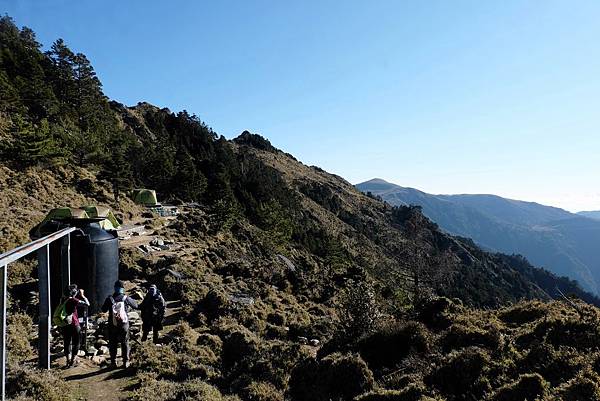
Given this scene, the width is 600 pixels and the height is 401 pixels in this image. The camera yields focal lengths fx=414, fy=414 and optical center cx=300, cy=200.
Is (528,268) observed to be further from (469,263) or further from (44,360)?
(44,360)

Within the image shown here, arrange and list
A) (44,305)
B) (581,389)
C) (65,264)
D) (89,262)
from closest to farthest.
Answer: (581,389) → (44,305) → (65,264) → (89,262)

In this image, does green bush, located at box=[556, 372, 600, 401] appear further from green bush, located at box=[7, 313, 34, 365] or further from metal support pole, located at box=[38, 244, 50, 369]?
green bush, located at box=[7, 313, 34, 365]

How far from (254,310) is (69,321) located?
8.29 meters

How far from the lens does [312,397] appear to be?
27.3 feet

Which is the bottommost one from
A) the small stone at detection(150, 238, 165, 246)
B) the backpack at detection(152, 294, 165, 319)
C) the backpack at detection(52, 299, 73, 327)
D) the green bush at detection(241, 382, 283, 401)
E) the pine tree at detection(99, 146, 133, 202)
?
the green bush at detection(241, 382, 283, 401)

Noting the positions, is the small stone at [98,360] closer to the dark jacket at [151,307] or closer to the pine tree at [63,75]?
the dark jacket at [151,307]

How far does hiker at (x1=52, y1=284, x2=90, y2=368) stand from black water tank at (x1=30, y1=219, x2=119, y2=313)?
241 cm

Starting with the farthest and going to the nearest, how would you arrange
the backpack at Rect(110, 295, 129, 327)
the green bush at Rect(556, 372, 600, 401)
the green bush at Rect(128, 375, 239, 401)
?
the backpack at Rect(110, 295, 129, 327) → the green bush at Rect(128, 375, 239, 401) → the green bush at Rect(556, 372, 600, 401)

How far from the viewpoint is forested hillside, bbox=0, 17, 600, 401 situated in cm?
766

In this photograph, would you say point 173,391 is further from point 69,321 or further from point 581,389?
point 581,389

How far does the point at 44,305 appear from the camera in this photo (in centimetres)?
795

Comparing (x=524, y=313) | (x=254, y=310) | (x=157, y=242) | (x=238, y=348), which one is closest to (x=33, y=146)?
(x=157, y=242)

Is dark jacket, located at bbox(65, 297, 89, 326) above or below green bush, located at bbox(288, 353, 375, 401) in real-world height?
above

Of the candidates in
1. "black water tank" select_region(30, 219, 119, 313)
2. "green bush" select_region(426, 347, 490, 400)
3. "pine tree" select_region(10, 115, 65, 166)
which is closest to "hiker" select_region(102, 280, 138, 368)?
"black water tank" select_region(30, 219, 119, 313)
